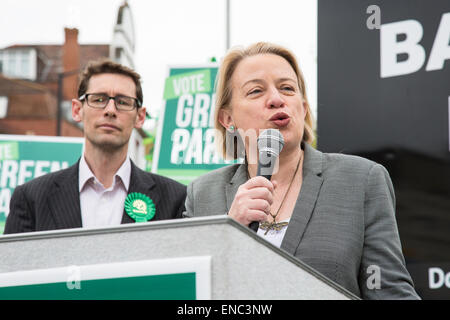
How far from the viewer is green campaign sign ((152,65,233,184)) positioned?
16.1 ft

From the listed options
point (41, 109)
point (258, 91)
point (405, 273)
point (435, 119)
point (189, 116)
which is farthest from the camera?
point (41, 109)

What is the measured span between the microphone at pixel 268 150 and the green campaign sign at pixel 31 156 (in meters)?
3.43

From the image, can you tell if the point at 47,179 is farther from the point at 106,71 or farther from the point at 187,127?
the point at 187,127

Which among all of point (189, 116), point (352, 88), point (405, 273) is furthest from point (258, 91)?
point (189, 116)

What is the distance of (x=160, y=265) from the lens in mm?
1426

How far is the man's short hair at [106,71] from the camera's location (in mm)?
3682

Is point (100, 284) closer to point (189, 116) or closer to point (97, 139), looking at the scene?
point (97, 139)

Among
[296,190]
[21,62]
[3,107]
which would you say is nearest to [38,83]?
[21,62]

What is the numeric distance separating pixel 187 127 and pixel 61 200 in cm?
192

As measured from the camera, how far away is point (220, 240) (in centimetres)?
137

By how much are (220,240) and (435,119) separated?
2.33m

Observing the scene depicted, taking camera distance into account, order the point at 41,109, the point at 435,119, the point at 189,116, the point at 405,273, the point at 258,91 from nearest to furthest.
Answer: the point at 405,273
the point at 258,91
the point at 435,119
the point at 189,116
the point at 41,109

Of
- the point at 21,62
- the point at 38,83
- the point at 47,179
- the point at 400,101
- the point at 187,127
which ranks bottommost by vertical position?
the point at 47,179

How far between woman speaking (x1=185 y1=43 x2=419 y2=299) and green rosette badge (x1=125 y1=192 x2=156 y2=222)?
2.25 ft
